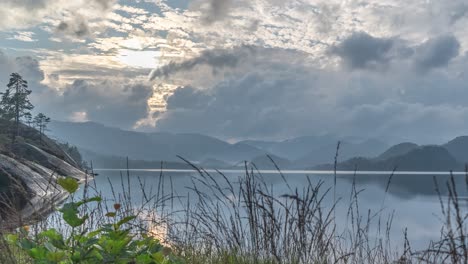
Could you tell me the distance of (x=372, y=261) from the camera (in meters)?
7.66

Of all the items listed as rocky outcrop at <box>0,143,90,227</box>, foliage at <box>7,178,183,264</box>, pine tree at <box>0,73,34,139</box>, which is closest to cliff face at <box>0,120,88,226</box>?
rocky outcrop at <box>0,143,90,227</box>

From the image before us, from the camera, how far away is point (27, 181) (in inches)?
938

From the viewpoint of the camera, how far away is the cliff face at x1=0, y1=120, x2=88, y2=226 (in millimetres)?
5830

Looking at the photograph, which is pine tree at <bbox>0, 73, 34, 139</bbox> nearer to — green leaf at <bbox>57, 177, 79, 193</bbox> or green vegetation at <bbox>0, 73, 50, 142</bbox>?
green vegetation at <bbox>0, 73, 50, 142</bbox>

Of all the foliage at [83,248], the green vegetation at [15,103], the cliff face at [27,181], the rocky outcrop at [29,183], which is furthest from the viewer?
the green vegetation at [15,103]

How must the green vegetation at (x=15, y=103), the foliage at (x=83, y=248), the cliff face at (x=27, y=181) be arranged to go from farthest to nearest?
the green vegetation at (x=15, y=103), the cliff face at (x=27, y=181), the foliage at (x=83, y=248)

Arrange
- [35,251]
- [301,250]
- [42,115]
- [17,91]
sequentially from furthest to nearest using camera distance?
[42,115], [17,91], [301,250], [35,251]

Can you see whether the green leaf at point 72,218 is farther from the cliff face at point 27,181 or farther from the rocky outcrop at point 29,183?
the cliff face at point 27,181

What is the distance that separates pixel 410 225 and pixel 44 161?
99.0 feet

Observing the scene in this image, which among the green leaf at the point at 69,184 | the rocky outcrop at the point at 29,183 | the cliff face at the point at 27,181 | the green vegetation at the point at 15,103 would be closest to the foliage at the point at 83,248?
the green leaf at the point at 69,184

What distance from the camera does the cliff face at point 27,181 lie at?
5830 mm

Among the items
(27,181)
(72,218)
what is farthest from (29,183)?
(72,218)

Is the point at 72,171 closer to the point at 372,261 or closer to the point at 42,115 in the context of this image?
the point at 372,261

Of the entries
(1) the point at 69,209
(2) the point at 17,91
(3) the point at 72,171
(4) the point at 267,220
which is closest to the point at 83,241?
(1) the point at 69,209
